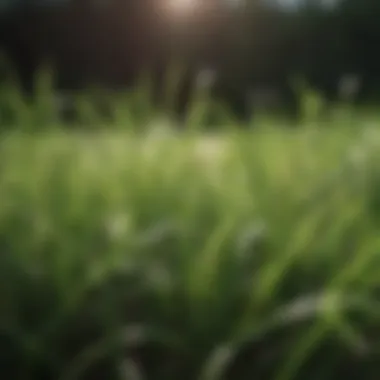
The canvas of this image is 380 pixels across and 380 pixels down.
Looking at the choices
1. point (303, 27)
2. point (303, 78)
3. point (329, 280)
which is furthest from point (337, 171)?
point (303, 27)

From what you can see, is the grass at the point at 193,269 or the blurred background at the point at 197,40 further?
the blurred background at the point at 197,40

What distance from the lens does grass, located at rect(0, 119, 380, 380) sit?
2.35 feet

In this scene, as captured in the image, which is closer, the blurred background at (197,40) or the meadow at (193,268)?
the meadow at (193,268)

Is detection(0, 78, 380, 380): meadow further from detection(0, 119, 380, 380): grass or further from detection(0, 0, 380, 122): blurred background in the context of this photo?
detection(0, 0, 380, 122): blurred background

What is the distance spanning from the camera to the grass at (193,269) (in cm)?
72

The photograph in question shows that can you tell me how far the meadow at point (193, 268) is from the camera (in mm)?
717

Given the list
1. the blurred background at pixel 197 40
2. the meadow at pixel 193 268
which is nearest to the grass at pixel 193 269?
the meadow at pixel 193 268

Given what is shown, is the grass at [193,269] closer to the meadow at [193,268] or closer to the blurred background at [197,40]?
the meadow at [193,268]

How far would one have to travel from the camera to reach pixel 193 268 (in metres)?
0.79

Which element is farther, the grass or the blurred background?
the blurred background

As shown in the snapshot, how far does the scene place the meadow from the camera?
28.2 inches

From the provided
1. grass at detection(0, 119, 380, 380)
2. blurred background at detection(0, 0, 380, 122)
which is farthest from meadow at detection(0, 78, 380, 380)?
blurred background at detection(0, 0, 380, 122)

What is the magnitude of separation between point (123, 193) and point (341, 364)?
1.29 ft

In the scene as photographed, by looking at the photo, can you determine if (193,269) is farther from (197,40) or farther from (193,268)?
(197,40)
